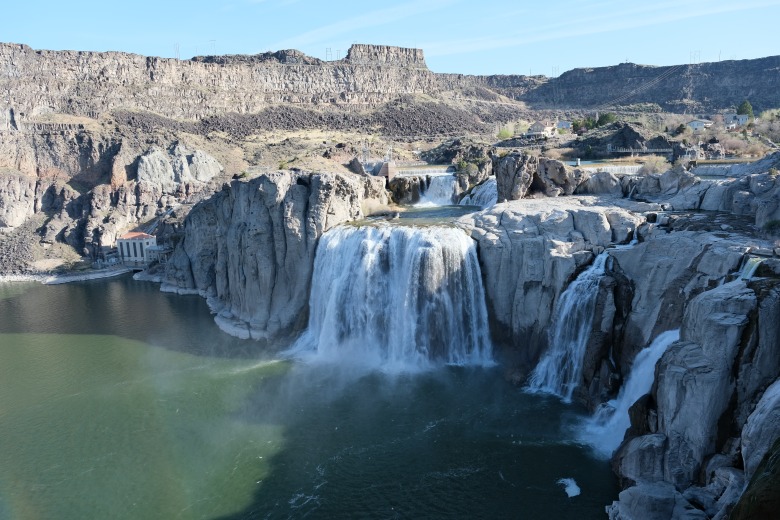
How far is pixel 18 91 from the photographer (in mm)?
87188

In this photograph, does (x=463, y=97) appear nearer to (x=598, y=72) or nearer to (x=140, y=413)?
(x=598, y=72)

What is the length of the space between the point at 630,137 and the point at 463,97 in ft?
289

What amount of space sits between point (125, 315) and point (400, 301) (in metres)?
23.1

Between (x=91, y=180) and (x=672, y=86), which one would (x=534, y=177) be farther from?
(x=672, y=86)

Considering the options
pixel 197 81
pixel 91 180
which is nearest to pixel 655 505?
pixel 91 180

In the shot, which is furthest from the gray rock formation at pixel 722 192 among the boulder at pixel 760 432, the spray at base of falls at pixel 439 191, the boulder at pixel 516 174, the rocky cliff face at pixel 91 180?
the rocky cliff face at pixel 91 180

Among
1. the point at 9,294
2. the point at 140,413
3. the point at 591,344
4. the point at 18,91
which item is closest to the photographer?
the point at 591,344

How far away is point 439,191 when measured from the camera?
53.0 metres

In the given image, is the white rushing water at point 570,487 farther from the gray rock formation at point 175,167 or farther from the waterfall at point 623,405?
the gray rock formation at point 175,167

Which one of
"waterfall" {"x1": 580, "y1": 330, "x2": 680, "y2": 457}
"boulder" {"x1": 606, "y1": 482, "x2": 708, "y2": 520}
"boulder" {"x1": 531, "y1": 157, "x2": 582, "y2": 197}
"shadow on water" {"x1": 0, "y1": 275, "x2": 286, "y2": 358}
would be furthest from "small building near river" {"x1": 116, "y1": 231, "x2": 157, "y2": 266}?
"boulder" {"x1": 606, "y1": 482, "x2": 708, "y2": 520}

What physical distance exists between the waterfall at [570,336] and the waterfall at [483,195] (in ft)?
56.5

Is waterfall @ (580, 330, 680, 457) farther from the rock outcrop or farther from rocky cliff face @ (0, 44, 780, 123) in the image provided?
rocky cliff face @ (0, 44, 780, 123)

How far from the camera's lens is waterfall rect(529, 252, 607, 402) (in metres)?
26.8

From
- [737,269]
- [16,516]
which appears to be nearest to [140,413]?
[16,516]
